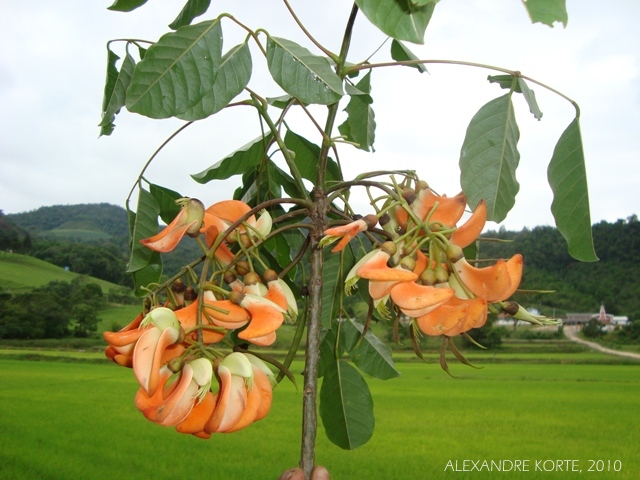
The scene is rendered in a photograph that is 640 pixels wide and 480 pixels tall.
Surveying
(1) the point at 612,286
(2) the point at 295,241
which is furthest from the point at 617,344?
(2) the point at 295,241

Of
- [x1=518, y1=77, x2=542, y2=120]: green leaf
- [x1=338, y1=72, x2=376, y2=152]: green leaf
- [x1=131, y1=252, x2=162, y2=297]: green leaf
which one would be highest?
[x1=338, y1=72, x2=376, y2=152]: green leaf

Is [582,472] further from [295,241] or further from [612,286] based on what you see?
[295,241]

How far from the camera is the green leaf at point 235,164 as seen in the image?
90 centimetres

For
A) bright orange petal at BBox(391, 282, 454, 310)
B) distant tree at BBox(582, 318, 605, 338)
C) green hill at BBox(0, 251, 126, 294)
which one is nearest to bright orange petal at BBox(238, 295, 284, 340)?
bright orange petal at BBox(391, 282, 454, 310)

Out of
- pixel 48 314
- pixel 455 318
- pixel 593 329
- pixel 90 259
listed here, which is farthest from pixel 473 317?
pixel 593 329

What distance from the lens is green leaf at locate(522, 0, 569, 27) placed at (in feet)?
1.30

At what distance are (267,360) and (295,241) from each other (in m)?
0.44

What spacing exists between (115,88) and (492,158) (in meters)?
0.48

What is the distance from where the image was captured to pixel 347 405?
0.83 meters

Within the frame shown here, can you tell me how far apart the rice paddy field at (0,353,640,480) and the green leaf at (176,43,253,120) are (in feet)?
18.4

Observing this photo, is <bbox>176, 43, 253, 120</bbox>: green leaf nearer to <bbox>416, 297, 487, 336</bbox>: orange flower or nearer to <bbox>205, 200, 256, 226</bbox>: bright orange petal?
<bbox>205, 200, 256, 226</bbox>: bright orange petal

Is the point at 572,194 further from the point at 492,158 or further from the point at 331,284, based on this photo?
the point at 331,284

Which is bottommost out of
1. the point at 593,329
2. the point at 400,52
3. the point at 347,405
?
the point at 593,329

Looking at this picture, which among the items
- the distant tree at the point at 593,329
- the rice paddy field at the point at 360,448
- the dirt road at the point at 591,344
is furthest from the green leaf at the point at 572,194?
the dirt road at the point at 591,344
